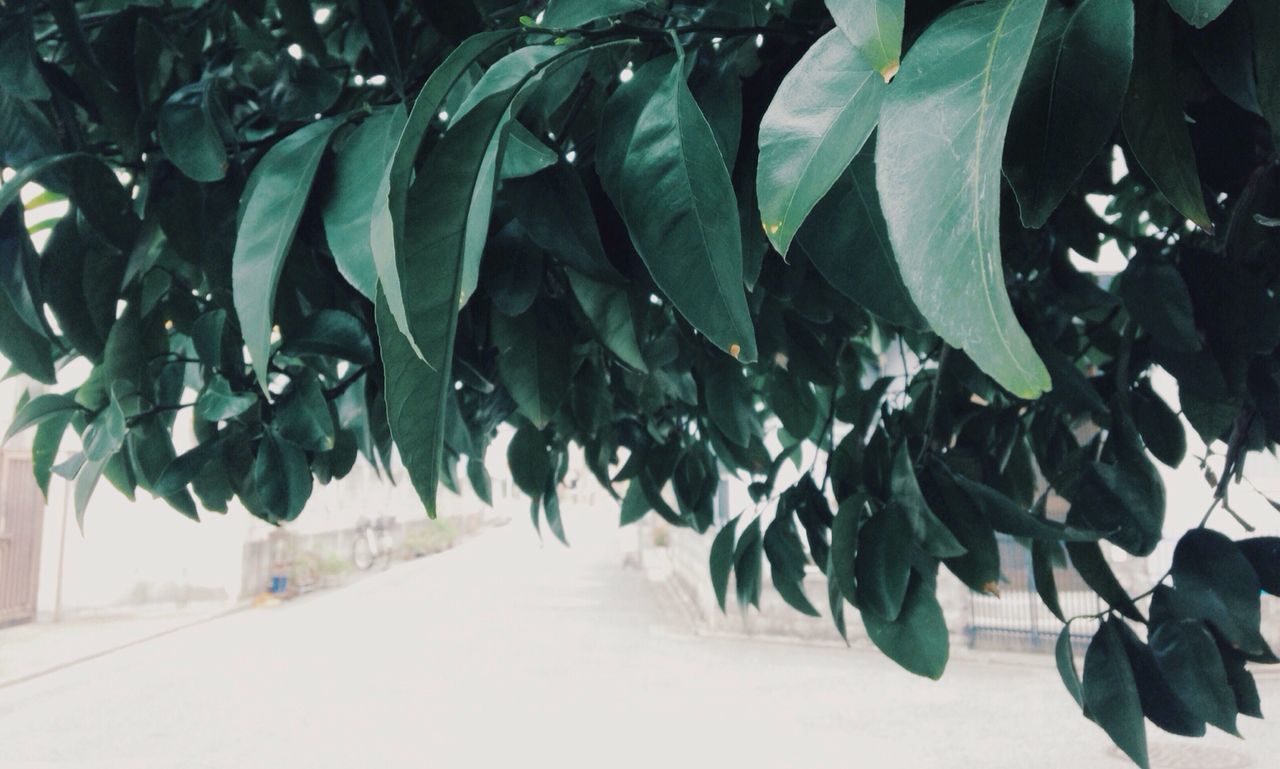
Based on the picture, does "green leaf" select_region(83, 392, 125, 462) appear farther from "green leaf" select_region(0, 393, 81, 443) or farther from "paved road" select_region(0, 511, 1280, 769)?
"paved road" select_region(0, 511, 1280, 769)

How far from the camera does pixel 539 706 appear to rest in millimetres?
2920

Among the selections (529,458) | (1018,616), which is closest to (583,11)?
(529,458)

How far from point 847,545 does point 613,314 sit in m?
0.13

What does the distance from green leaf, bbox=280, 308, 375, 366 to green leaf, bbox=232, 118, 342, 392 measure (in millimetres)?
80

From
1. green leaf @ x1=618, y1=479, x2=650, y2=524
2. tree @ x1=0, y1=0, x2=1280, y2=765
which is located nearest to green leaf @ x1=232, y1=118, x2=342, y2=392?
tree @ x1=0, y1=0, x2=1280, y2=765

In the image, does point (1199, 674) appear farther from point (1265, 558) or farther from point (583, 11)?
point (583, 11)

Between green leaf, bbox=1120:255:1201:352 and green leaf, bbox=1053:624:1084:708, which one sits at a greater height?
green leaf, bbox=1120:255:1201:352

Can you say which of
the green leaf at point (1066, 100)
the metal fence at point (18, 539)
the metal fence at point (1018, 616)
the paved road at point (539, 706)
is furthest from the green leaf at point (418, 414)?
the metal fence at point (18, 539)

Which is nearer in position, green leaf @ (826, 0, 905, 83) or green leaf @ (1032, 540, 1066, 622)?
green leaf @ (826, 0, 905, 83)

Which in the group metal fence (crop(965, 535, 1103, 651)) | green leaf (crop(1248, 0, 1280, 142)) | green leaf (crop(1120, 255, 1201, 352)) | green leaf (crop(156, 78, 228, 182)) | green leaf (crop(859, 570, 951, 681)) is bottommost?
metal fence (crop(965, 535, 1103, 651))

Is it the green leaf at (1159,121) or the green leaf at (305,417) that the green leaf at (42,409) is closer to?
the green leaf at (305,417)

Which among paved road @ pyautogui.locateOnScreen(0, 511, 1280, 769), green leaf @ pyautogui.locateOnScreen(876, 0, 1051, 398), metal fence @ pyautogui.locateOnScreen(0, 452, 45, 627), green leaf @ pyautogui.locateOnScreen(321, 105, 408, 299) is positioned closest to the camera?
green leaf @ pyautogui.locateOnScreen(876, 0, 1051, 398)

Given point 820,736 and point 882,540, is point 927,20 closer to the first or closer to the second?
point 882,540

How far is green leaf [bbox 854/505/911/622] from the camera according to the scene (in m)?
0.31
